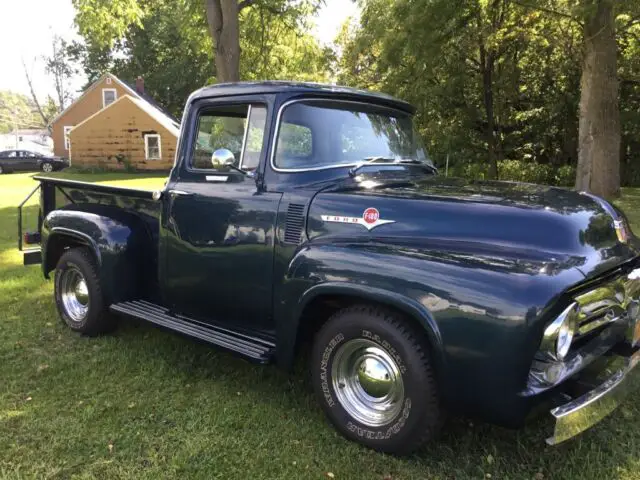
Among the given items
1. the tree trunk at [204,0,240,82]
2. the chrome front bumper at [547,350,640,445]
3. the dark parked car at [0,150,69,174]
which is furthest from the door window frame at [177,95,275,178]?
the dark parked car at [0,150,69,174]

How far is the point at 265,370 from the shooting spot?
4121mm

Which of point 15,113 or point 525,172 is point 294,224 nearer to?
point 525,172

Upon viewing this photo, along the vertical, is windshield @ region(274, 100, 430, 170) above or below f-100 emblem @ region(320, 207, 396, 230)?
above

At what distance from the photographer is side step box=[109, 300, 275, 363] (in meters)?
3.36

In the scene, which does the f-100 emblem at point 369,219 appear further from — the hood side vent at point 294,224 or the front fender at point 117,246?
the front fender at point 117,246

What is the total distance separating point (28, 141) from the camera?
3292 inches

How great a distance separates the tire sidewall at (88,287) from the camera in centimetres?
452

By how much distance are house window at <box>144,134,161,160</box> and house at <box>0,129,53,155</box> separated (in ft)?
153

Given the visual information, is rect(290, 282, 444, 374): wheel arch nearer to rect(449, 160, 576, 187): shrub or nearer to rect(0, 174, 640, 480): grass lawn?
rect(0, 174, 640, 480): grass lawn

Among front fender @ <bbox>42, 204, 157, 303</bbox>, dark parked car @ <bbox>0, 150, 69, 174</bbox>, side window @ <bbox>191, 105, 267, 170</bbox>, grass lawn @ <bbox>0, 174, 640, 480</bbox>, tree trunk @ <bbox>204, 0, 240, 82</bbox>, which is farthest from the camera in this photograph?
dark parked car @ <bbox>0, 150, 69, 174</bbox>

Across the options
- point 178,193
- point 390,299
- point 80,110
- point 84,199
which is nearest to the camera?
point 390,299

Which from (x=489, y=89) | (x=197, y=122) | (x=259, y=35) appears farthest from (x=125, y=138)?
(x=197, y=122)

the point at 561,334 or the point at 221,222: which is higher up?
the point at 221,222

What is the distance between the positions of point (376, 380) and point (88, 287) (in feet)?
9.17
